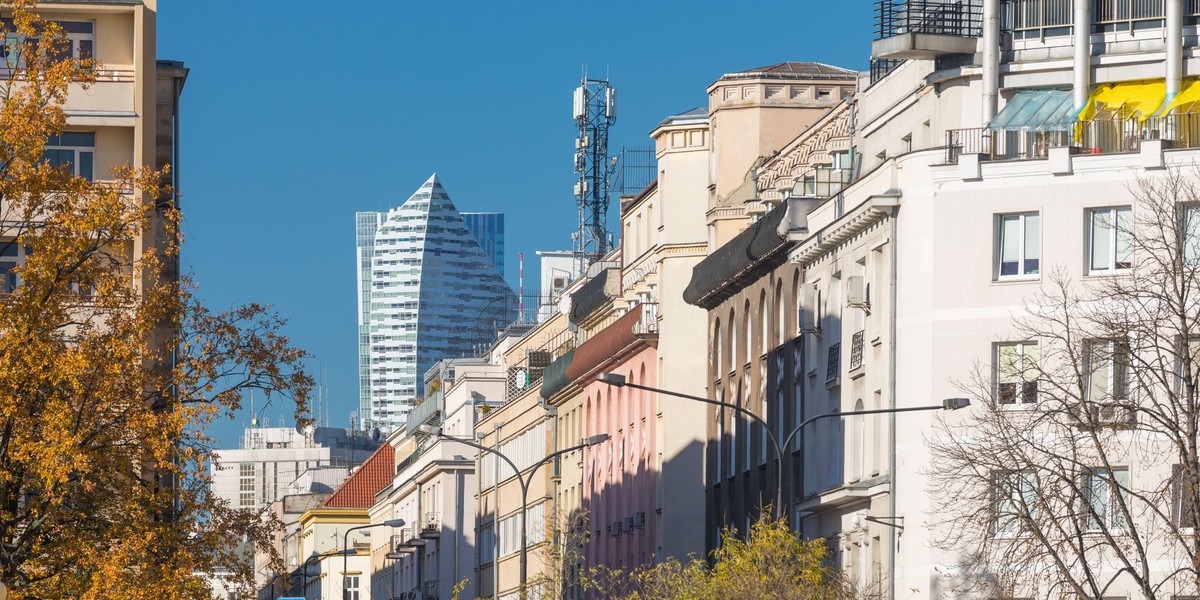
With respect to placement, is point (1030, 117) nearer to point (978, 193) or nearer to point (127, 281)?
point (978, 193)

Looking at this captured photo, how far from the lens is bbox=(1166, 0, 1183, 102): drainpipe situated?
59188 mm

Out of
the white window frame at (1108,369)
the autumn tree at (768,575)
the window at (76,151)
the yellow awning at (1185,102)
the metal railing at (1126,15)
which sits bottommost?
the autumn tree at (768,575)

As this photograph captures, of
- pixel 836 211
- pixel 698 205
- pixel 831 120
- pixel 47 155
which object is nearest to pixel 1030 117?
pixel 836 211

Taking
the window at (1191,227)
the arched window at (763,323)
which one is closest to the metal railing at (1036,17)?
the window at (1191,227)

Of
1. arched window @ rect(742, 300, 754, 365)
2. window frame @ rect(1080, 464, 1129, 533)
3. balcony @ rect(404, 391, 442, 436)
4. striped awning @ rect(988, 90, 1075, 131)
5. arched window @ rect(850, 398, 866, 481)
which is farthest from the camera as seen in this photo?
balcony @ rect(404, 391, 442, 436)

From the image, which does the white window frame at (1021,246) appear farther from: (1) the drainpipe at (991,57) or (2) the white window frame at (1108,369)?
(1) the drainpipe at (991,57)

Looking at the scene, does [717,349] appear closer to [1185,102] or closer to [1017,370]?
[1185,102]

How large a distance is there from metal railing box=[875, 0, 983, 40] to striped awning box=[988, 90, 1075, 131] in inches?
84.4

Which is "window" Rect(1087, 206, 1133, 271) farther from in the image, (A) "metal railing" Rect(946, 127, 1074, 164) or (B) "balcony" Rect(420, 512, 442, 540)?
(B) "balcony" Rect(420, 512, 442, 540)

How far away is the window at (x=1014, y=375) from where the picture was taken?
56.3 metres

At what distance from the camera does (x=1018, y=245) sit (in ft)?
192

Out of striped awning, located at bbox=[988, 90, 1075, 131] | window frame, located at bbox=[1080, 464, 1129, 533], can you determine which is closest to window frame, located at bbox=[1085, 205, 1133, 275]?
striped awning, located at bbox=[988, 90, 1075, 131]

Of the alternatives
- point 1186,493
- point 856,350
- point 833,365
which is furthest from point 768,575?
point 1186,493

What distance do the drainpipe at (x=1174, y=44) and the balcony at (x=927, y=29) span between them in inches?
191
